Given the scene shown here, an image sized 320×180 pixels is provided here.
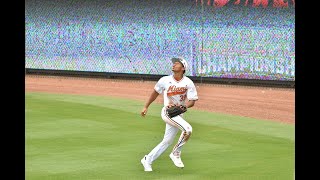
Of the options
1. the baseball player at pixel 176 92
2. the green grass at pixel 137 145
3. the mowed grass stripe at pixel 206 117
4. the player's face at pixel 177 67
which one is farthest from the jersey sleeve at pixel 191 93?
the mowed grass stripe at pixel 206 117

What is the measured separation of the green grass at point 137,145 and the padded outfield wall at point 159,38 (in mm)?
9595

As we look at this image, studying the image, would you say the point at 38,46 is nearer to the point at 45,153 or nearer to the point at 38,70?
the point at 38,70

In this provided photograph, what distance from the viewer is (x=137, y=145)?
13555 millimetres

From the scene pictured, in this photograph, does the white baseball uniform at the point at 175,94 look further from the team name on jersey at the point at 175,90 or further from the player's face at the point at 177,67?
the player's face at the point at 177,67

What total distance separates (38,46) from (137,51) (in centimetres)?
756

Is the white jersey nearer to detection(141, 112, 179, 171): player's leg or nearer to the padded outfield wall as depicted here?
detection(141, 112, 179, 171): player's leg

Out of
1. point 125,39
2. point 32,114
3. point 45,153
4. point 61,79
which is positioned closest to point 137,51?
point 125,39

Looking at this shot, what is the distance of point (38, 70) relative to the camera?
127ft

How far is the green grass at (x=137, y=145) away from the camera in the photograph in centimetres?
1044

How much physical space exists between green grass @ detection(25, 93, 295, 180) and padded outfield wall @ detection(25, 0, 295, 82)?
9.59 meters

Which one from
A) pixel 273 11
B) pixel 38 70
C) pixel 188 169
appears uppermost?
pixel 273 11

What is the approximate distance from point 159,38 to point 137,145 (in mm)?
20463

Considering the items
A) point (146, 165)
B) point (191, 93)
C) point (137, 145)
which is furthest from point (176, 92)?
point (137, 145)

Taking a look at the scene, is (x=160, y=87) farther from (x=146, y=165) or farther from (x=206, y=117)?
(x=206, y=117)
